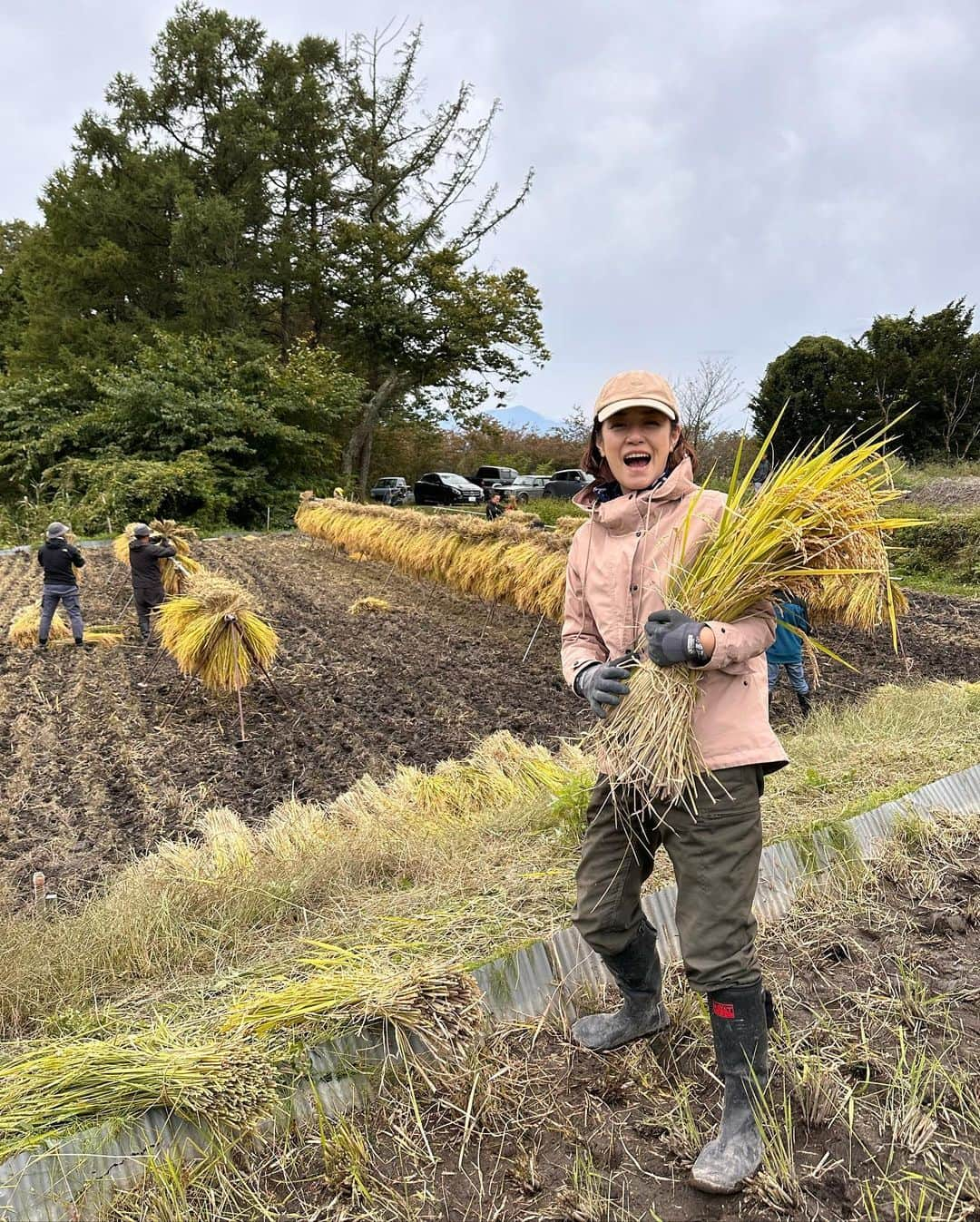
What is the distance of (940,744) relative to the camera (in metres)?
3.82

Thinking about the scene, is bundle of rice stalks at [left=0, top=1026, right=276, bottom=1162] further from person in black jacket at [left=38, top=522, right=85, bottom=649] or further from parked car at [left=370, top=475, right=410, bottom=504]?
parked car at [left=370, top=475, right=410, bottom=504]

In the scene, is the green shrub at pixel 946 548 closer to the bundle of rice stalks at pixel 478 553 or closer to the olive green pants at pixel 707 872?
the bundle of rice stalks at pixel 478 553

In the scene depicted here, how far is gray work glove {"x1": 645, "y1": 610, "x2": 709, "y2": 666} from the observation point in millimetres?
1549

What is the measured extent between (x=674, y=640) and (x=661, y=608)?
0.22 m

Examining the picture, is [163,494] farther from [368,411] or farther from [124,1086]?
[124,1086]

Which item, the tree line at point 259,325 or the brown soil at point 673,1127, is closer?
the brown soil at point 673,1127

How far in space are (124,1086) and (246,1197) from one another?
1.12 feet

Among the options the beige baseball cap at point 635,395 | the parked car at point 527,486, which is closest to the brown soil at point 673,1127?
the beige baseball cap at point 635,395

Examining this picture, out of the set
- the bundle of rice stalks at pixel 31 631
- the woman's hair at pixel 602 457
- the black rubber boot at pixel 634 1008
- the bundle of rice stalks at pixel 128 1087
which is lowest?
the black rubber boot at pixel 634 1008

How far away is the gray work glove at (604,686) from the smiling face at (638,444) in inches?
17.3

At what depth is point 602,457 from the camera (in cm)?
191

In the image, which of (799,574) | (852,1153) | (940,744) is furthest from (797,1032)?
(940,744)

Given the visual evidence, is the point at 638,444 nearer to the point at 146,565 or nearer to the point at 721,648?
the point at 721,648

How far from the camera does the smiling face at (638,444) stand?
174 cm
